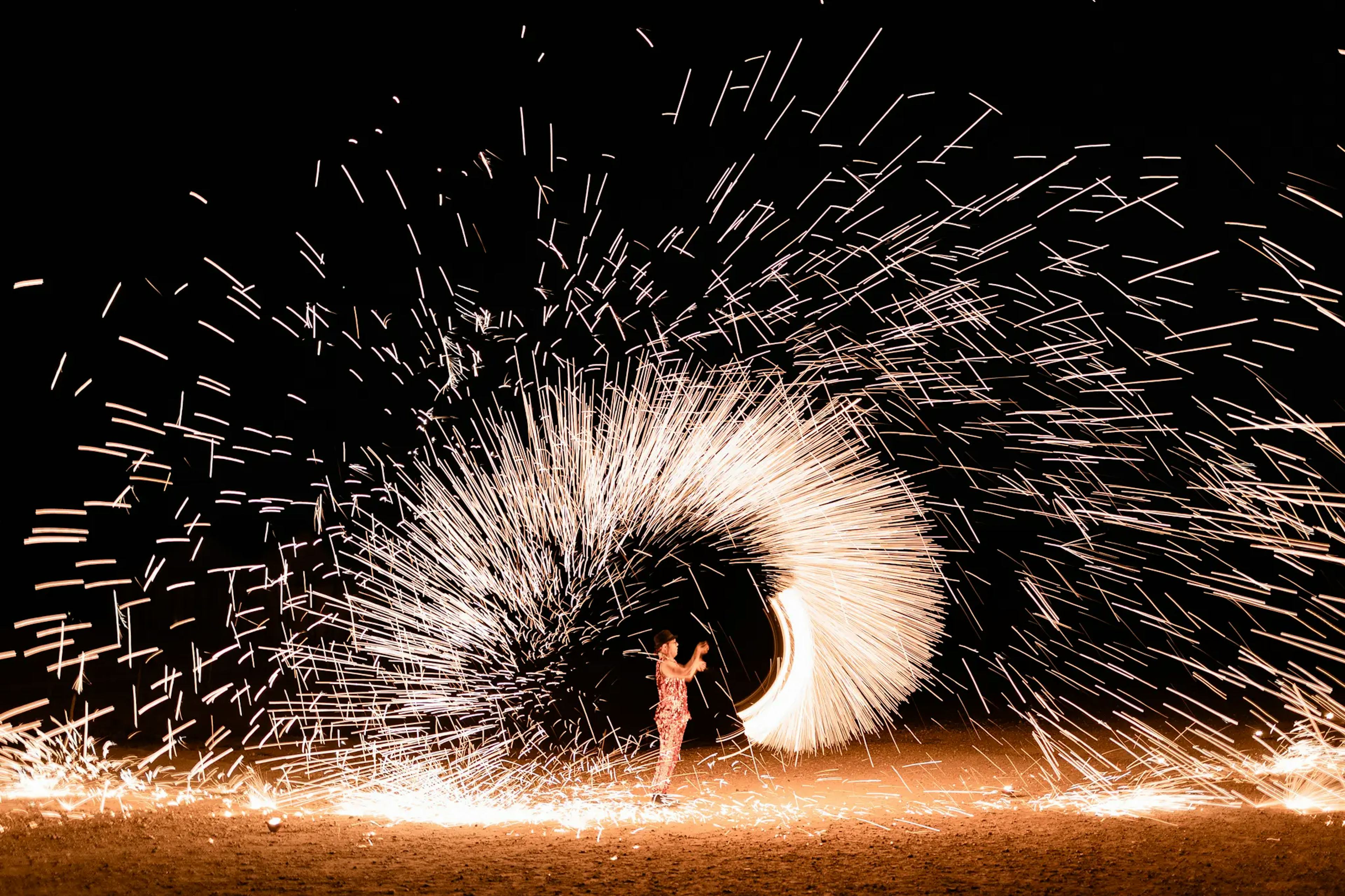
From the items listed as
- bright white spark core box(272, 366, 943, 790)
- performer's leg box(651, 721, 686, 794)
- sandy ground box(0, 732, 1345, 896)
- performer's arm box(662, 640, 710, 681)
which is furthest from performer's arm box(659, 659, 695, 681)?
bright white spark core box(272, 366, 943, 790)

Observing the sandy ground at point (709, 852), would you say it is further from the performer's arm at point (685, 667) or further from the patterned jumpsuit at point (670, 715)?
the performer's arm at point (685, 667)

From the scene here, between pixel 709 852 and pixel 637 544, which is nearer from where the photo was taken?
pixel 709 852

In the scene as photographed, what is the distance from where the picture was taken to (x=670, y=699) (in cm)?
641

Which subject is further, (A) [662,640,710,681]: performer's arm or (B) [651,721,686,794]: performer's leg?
(A) [662,640,710,681]: performer's arm

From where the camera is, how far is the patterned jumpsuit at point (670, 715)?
6301 millimetres

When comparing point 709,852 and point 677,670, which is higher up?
point 677,670

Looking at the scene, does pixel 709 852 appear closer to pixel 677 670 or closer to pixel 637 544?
pixel 677 670

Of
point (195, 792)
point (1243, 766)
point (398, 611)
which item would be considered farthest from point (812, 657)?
point (195, 792)

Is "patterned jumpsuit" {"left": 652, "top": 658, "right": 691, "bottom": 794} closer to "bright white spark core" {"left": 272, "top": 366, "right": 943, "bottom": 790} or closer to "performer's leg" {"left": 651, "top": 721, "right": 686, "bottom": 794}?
"performer's leg" {"left": 651, "top": 721, "right": 686, "bottom": 794}

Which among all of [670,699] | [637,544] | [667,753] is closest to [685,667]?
[670,699]

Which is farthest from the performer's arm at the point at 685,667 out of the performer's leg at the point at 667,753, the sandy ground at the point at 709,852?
the sandy ground at the point at 709,852

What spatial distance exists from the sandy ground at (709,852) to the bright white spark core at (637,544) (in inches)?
62.3

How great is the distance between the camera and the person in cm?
625

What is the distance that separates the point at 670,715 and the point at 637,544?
160 cm
